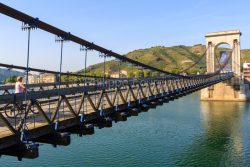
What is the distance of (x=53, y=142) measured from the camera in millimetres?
11023

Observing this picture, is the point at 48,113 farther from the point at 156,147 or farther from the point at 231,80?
the point at 231,80

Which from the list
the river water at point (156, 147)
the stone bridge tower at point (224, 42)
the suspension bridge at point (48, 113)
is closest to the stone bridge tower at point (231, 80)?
the stone bridge tower at point (224, 42)

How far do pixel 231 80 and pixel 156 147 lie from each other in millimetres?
54458

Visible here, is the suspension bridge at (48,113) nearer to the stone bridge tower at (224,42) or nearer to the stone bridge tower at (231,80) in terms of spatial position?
the stone bridge tower at (231,80)

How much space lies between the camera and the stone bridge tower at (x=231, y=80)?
75213 mm

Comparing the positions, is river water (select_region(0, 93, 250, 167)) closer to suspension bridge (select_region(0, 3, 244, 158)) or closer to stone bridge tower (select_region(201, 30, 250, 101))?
suspension bridge (select_region(0, 3, 244, 158))

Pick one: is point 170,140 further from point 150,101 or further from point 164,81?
point 150,101

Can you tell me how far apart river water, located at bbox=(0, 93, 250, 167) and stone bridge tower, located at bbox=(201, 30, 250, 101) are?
3391 centimetres

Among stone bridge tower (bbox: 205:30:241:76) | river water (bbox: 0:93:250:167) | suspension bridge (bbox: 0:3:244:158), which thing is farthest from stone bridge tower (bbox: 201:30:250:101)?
suspension bridge (bbox: 0:3:244:158)

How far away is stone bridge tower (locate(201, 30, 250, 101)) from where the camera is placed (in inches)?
2961

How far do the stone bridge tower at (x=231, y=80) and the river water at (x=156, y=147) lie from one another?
33.9 metres

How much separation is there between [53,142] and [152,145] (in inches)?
738

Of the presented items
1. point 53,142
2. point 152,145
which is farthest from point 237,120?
point 53,142

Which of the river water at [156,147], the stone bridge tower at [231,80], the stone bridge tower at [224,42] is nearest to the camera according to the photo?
the river water at [156,147]
